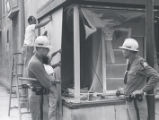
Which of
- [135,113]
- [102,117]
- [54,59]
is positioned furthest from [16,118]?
[135,113]

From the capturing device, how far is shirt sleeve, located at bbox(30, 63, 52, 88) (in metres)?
5.64

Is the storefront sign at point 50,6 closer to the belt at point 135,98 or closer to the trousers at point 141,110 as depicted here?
the belt at point 135,98

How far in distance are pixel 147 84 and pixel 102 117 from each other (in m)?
2.75

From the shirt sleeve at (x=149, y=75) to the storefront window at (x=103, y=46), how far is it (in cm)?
247

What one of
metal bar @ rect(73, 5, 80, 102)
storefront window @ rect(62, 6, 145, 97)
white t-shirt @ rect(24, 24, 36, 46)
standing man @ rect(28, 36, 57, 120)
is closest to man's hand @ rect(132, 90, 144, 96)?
standing man @ rect(28, 36, 57, 120)

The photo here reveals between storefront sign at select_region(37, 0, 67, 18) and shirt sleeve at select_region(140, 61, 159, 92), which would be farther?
storefront sign at select_region(37, 0, 67, 18)

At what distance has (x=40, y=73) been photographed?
5.68 m

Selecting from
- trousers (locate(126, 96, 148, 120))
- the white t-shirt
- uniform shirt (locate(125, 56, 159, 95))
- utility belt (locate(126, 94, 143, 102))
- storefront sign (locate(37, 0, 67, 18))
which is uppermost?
storefront sign (locate(37, 0, 67, 18))

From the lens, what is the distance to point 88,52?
7711 millimetres

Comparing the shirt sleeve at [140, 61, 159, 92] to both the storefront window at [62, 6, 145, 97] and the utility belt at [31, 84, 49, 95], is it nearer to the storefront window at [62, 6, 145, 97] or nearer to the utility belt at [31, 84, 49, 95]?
the utility belt at [31, 84, 49, 95]

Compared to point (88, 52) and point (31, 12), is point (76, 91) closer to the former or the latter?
point (88, 52)

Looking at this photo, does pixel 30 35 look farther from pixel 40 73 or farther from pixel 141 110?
pixel 141 110

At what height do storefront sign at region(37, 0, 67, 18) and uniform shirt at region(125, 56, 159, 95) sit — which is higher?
storefront sign at region(37, 0, 67, 18)

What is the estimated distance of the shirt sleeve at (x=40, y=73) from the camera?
18.5 feet
